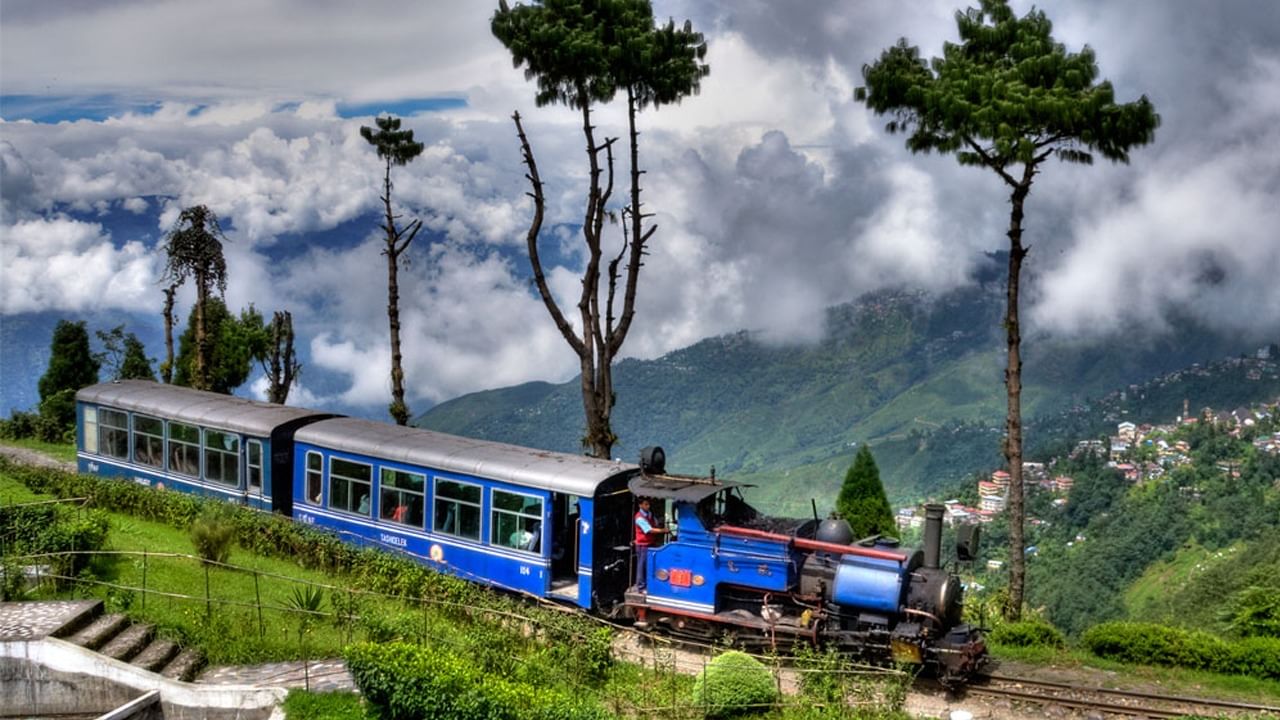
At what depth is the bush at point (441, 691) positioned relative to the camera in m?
13.3

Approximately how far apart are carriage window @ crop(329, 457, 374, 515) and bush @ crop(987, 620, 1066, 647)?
1178 centimetres

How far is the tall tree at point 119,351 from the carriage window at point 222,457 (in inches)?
852

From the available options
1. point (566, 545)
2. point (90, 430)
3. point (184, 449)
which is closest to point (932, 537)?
point (566, 545)

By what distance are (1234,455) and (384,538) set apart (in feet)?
214

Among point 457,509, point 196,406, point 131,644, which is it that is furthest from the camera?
point 196,406

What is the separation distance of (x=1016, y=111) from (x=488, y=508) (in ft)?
38.0

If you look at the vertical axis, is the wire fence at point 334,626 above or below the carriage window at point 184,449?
below

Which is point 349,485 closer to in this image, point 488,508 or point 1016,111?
point 488,508

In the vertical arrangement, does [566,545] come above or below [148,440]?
below

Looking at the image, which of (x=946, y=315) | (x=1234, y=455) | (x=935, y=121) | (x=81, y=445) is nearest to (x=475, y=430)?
(x=946, y=315)

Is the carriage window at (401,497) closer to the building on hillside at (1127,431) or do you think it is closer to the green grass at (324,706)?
the green grass at (324,706)

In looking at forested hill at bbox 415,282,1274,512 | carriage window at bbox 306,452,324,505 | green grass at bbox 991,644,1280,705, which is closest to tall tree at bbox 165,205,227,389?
carriage window at bbox 306,452,324,505

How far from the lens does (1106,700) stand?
15391mm

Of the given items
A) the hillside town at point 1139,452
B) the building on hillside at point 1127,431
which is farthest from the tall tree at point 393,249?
the building on hillside at point 1127,431
